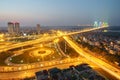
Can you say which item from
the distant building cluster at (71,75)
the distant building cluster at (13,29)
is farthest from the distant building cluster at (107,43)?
the distant building cluster at (13,29)

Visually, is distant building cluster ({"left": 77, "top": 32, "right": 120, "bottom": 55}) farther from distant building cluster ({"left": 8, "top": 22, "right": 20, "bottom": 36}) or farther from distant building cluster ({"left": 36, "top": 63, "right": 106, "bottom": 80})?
distant building cluster ({"left": 8, "top": 22, "right": 20, "bottom": 36})

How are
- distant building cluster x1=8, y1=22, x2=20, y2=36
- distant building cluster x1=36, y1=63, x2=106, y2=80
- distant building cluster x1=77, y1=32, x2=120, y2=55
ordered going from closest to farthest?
1. distant building cluster x1=36, y1=63, x2=106, y2=80
2. distant building cluster x1=77, y1=32, x2=120, y2=55
3. distant building cluster x1=8, y1=22, x2=20, y2=36

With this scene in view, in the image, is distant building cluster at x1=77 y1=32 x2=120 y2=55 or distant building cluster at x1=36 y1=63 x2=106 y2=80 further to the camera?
distant building cluster at x1=77 y1=32 x2=120 y2=55

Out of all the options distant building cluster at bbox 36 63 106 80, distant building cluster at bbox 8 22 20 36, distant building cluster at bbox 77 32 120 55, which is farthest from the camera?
distant building cluster at bbox 8 22 20 36

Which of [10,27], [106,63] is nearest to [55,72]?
[106,63]

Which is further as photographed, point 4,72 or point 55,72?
point 4,72

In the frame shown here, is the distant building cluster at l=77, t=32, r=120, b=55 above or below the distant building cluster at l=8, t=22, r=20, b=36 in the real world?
below

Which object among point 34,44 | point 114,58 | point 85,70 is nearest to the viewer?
point 85,70

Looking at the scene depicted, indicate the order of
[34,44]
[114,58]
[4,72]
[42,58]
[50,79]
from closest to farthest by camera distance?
[50,79] < [4,72] < [114,58] < [42,58] < [34,44]

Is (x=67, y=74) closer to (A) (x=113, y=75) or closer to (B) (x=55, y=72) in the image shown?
(B) (x=55, y=72)

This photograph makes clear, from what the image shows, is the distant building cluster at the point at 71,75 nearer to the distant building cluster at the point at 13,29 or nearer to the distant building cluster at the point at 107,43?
the distant building cluster at the point at 107,43

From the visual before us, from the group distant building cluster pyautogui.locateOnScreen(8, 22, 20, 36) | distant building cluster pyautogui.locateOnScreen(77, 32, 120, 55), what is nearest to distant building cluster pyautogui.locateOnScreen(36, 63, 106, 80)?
distant building cluster pyautogui.locateOnScreen(77, 32, 120, 55)
